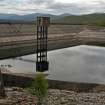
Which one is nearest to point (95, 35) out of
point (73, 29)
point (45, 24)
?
point (73, 29)

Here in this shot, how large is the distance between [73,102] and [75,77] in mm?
10330

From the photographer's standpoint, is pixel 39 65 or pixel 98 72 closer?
pixel 98 72

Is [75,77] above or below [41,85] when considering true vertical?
below

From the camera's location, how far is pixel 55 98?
1450 cm

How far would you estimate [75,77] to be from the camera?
24.2m

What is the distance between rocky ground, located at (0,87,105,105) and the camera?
13379 millimetres

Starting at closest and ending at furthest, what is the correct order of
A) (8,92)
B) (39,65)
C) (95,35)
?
(8,92) < (39,65) < (95,35)

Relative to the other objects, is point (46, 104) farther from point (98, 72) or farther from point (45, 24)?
point (45, 24)

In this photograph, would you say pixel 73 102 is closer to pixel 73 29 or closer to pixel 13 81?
pixel 13 81

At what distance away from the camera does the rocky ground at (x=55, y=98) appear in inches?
527

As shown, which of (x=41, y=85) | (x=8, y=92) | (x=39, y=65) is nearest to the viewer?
(x=41, y=85)

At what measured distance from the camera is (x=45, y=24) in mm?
35531

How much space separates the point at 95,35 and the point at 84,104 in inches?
2801

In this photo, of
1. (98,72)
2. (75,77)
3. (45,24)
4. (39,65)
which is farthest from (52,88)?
(45,24)
